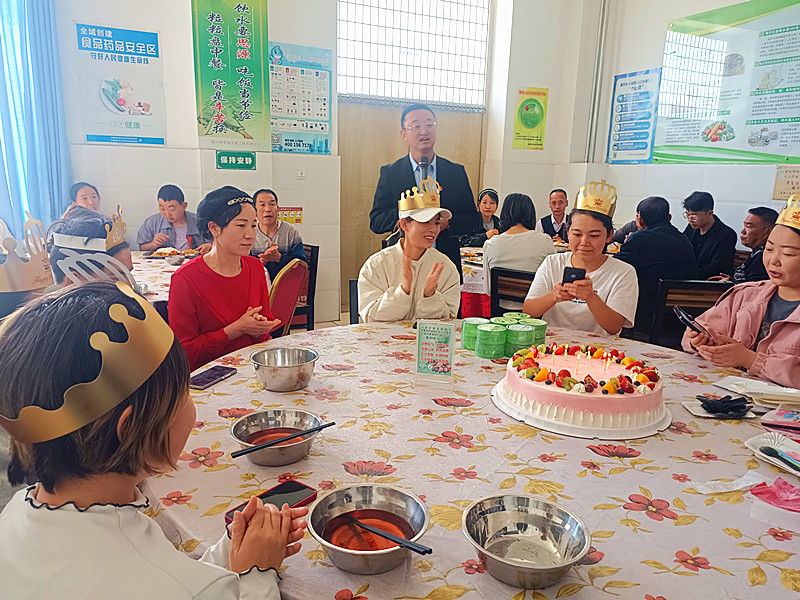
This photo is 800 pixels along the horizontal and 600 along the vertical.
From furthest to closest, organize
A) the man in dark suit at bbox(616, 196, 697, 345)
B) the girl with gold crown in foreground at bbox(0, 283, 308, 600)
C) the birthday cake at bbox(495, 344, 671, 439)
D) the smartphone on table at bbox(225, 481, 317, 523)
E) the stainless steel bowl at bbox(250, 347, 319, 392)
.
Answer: the man in dark suit at bbox(616, 196, 697, 345) → the stainless steel bowl at bbox(250, 347, 319, 392) → the birthday cake at bbox(495, 344, 671, 439) → the smartphone on table at bbox(225, 481, 317, 523) → the girl with gold crown in foreground at bbox(0, 283, 308, 600)

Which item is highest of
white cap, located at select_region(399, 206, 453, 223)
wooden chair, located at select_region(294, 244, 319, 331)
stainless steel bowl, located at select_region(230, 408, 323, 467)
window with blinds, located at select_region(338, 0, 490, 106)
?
window with blinds, located at select_region(338, 0, 490, 106)

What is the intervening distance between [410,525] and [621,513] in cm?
42

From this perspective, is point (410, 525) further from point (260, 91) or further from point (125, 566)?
point (260, 91)

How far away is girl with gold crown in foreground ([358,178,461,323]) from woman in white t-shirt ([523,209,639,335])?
412 mm

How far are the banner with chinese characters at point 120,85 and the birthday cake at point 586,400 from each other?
14.6ft

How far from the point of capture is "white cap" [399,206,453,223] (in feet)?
8.16

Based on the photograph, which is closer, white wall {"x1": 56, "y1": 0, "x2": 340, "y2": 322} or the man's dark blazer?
the man's dark blazer

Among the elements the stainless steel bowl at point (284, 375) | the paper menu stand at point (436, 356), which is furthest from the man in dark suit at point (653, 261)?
the stainless steel bowl at point (284, 375)

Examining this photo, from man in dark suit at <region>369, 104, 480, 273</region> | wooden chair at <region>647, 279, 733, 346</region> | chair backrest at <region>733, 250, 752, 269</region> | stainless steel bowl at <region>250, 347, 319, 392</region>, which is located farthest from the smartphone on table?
chair backrest at <region>733, 250, 752, 269</region>

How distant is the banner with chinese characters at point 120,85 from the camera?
14.9 ft

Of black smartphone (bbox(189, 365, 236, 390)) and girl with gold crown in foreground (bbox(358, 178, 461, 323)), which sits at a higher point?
girl with gold crown in foreground (bbox(358, 178, 461, 323))

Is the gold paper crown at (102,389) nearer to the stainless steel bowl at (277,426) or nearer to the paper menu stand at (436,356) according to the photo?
the stainless steel bowl at (277,426)

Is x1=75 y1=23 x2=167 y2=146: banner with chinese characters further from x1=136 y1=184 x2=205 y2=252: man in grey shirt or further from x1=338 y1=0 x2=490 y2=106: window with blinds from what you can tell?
x1=338 y1=0 x2=490 y2=106: window with blinds

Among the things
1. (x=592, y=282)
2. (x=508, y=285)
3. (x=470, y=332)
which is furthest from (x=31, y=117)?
(x=592, y=282)
